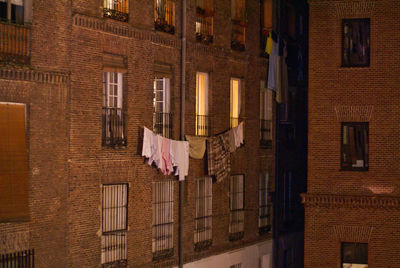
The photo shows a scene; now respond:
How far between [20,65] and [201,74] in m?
11.1

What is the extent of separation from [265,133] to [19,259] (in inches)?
686

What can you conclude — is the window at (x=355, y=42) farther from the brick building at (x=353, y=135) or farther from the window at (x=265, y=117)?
the window at (x=265, y=117)

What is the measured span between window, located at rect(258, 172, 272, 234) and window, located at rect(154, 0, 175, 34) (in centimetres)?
1049

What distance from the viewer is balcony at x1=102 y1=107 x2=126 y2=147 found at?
85.9 ft

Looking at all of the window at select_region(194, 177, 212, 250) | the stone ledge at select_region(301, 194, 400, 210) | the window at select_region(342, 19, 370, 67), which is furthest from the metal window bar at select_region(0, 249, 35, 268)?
the window at select_region(342, 19, 370, 67)

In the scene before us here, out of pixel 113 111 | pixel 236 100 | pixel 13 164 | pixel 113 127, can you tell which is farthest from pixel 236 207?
pixel 13 164

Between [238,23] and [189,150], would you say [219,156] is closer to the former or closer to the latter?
[189,150]

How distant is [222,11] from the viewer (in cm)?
3319

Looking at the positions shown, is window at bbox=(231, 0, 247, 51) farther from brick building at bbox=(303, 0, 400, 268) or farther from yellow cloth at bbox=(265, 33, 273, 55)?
brick building at bbox=(303, 0, 400, 268)

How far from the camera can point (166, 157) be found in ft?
92.9

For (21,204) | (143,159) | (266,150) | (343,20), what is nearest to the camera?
(21,204)

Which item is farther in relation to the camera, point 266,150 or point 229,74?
point 266,150

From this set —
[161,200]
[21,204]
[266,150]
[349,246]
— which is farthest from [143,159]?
[266,150]

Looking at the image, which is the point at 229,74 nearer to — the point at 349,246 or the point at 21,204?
the point at 349,246
